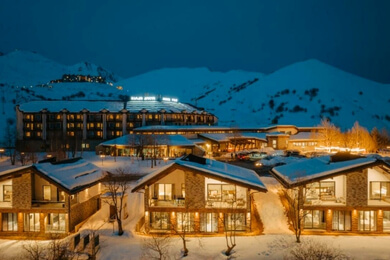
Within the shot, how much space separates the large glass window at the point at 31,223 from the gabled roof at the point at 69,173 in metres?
3.02

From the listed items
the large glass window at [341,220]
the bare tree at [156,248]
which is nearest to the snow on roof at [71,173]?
the bare tree at [156,248]

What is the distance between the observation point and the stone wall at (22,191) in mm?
21562

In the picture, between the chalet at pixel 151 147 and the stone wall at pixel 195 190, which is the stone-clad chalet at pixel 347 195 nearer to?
the stone wall at pixel 195 190

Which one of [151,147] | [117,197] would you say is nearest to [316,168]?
[117,197]

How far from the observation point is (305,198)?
21750mm

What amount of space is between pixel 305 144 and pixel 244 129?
14.7 meters

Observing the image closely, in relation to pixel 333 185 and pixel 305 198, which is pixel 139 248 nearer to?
pixel 305 198

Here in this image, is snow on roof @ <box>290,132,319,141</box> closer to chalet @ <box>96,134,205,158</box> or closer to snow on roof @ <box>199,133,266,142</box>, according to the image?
snow on roof @ <box>199,133,266,142</box>

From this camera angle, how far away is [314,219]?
853 inches

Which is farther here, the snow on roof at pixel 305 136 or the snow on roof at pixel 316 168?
the snow on roof at pixel 305 136

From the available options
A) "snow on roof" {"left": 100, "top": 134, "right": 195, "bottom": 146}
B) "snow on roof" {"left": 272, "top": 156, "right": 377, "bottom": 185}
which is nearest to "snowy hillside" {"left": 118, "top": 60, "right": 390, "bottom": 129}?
"snow on roof" {"left": 100, "top": 134, "right": 195, "bottom": 146}

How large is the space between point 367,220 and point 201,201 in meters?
11.2

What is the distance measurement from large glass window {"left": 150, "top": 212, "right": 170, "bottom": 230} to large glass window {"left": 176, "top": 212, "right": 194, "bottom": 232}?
766 mm

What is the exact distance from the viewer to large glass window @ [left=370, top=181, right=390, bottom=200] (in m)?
21.8
